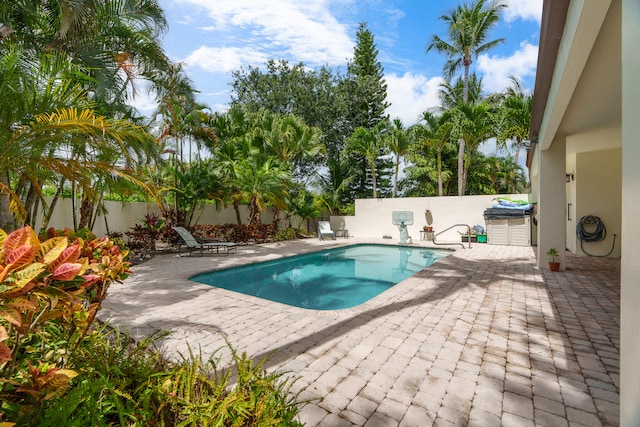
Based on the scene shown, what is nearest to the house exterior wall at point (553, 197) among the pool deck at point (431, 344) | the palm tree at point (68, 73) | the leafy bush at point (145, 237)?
the pool deck at point (431, 344)

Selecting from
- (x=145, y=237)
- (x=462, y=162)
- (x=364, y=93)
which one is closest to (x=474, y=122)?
(x=462, y=162)

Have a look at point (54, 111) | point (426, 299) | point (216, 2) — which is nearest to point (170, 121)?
point (216, 2)

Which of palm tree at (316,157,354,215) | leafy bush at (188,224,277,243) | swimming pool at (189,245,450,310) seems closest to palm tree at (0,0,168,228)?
swimming pool at (189,245,450,310)

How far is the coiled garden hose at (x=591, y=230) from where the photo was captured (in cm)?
1002

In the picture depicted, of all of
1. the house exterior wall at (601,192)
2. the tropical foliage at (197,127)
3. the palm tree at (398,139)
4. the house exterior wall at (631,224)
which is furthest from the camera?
the palm tree at (398,139)

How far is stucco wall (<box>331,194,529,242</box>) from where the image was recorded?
51.2 ft

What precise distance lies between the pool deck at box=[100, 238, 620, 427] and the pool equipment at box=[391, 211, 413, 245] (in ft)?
26.8

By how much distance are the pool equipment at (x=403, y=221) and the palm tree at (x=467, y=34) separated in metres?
6.84

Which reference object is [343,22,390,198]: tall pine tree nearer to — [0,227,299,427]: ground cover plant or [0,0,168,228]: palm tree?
[0,0,168,228]: palm tree

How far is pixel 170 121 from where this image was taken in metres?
15.3

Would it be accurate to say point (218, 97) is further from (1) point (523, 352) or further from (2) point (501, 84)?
(1) point (523, 352)

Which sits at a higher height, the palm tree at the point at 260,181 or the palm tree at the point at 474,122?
the palm tree at the point at 474,122

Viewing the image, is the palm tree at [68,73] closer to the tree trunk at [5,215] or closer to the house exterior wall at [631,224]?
the tree trunk at [5,215]

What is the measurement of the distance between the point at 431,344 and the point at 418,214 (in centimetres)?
1406
